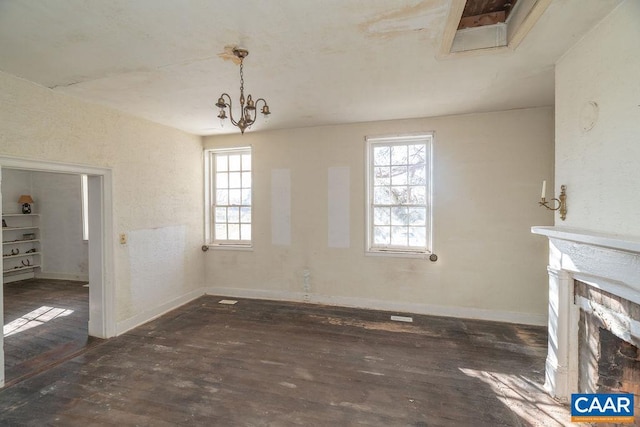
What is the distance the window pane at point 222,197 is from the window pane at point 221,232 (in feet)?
1.28

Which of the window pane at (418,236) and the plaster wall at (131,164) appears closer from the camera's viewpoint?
the plaster wall at (131,164)

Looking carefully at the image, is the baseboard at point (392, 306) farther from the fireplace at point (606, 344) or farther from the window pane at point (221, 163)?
the window pane at point (221, 163)

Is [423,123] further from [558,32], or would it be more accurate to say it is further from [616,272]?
[616,272]

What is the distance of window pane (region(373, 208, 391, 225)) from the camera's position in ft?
13.4

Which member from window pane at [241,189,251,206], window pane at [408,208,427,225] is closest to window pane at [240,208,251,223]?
window pane at [241,189,251,206]

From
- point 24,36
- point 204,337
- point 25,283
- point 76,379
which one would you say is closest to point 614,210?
point 204,337

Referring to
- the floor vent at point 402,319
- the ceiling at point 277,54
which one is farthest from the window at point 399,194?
the floor vent at point 402,319

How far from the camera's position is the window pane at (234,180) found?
4.73 meters

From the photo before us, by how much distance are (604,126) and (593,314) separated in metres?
1.29

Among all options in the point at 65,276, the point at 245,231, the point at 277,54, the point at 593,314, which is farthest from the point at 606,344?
the point at 65,276

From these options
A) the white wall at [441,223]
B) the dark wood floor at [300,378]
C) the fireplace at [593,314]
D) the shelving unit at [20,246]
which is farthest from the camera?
the shelving unit at [20,246]

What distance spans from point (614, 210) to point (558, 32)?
1.26m

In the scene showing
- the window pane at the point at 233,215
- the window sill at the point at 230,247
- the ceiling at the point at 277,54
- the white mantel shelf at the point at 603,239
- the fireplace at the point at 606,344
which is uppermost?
the ceiling at the point at 277,54

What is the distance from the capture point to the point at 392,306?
3.97 m
